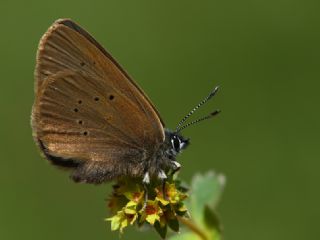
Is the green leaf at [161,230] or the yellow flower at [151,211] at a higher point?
the yellow flower at [151,211]

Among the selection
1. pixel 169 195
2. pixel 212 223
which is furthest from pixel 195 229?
pixel 169 195

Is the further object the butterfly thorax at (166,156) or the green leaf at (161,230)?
the butterfly thorax at (166,156)

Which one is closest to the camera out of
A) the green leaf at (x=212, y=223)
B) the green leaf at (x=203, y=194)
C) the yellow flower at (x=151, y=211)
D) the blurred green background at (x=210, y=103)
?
the yellow flower at (x=151, y=211)

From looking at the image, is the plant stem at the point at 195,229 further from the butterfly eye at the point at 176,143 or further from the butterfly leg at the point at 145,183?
the butterfly eye at the point at 176,143

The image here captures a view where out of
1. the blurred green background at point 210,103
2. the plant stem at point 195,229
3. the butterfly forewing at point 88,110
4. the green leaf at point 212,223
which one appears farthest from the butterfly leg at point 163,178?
the blurred green background at point 210,103

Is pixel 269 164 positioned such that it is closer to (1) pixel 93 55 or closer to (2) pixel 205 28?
(2) pixel 205 28

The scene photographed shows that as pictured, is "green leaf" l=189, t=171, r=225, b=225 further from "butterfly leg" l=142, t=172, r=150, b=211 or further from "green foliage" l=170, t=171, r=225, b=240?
"butterfly leg" l=142, t=172, r=150, b=211
